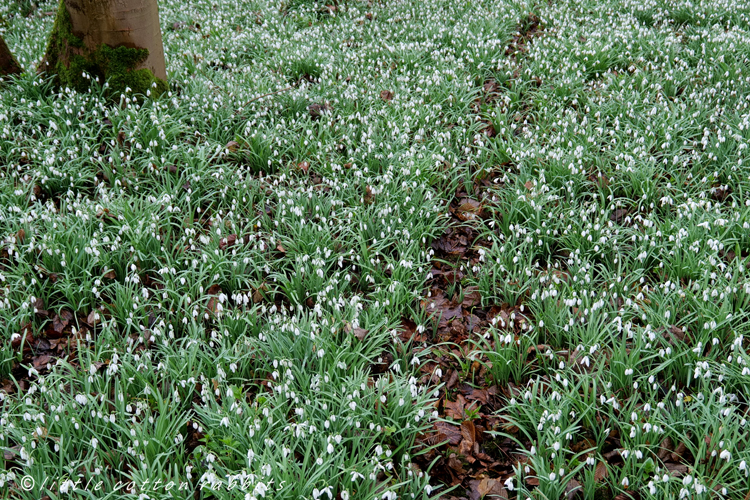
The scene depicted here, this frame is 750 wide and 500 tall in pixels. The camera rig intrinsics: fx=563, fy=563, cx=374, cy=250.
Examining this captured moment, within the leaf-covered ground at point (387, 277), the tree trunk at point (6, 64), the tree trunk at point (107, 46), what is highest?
the tree trunk at point (107, 46)

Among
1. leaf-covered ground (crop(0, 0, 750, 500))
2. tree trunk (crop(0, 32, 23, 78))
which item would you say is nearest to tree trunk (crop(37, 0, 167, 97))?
leaf-covered ground (crop(0, 0, 750, 500))

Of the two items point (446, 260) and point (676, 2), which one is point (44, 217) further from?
point (676, 2)

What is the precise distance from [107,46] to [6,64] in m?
1.56

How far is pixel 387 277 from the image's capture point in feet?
14.1

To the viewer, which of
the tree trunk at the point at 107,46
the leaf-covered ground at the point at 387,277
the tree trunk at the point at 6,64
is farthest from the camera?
the tree trunk at the point at 6,64

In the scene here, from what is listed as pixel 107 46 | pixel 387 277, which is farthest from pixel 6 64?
pixel 387 277

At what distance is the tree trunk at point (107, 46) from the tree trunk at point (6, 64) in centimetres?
50

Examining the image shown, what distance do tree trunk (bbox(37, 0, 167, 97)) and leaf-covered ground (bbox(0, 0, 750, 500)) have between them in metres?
0.22

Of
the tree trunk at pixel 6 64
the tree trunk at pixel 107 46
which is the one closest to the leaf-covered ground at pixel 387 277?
the tree trunk at pixel 107 46

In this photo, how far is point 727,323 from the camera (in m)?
3.45

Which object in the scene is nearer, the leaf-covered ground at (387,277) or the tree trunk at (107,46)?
the leaf-covered ground at (387,277)

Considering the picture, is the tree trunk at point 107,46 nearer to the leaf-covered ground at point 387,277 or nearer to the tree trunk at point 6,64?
the leaf-covered ground at point 387,277

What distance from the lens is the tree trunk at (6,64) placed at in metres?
6.26

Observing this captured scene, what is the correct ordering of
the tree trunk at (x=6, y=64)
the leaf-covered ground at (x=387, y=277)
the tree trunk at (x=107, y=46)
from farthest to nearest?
the tree trunk at (x=6, y=64), the tree trunk at (x=107, y=46), the leaf-covered ground at (x=387, y=277)
